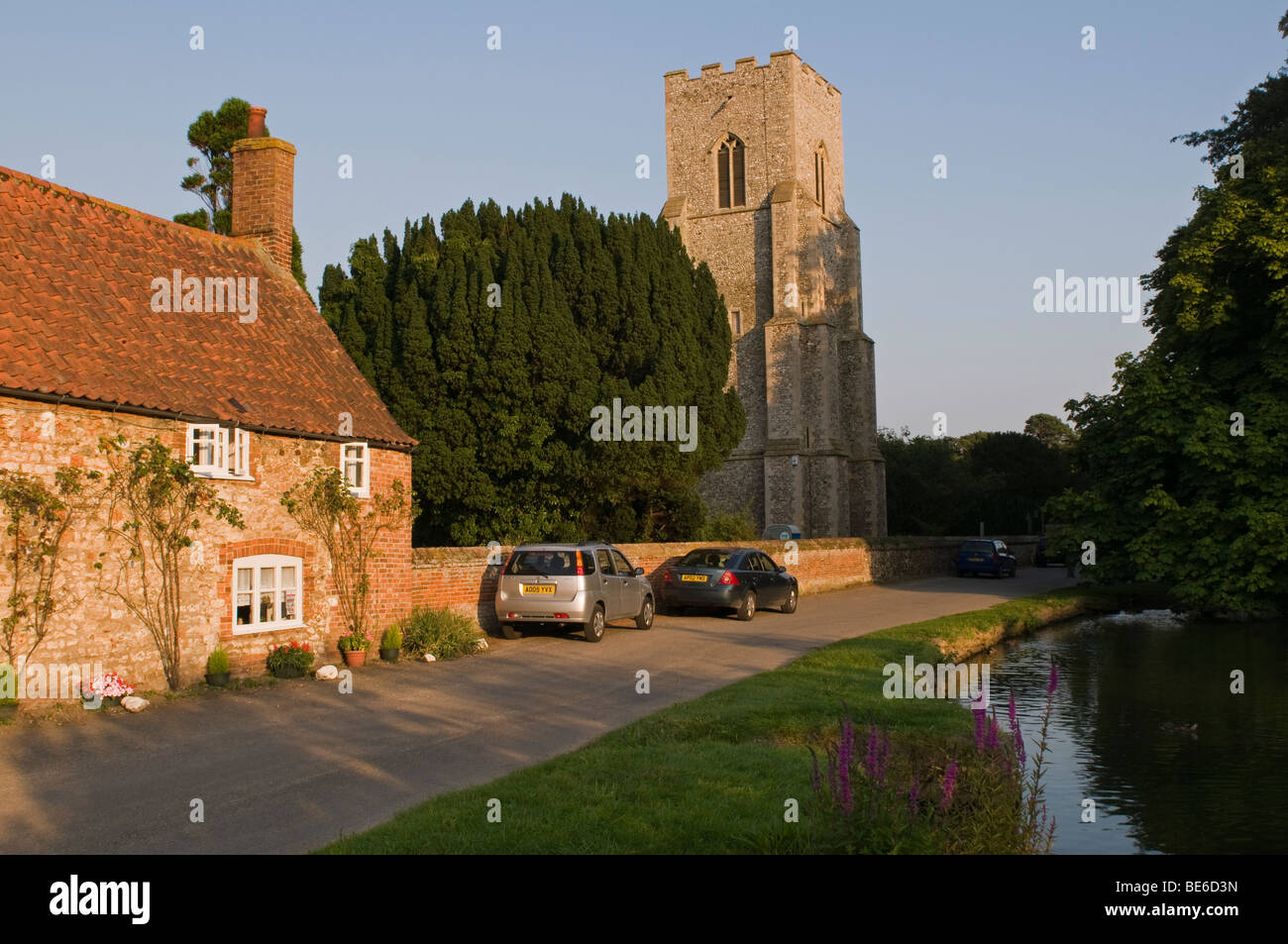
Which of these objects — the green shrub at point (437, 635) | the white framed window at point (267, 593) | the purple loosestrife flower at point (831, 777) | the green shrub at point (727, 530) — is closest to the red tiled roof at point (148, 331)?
the white framed window at point (267, 593)

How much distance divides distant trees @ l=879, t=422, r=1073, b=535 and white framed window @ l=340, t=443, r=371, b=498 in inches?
1947

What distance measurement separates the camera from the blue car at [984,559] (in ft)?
147

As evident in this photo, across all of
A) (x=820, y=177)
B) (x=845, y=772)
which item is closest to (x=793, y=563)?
(x=845, y=772)

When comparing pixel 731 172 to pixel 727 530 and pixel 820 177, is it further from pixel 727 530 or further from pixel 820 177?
pixel 727 530

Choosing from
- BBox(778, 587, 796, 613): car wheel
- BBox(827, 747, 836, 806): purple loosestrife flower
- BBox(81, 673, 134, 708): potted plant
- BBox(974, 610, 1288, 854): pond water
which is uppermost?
BBox(827, 747, 836, 806): purple loosestrife flower

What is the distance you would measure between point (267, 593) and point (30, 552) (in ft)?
12.6

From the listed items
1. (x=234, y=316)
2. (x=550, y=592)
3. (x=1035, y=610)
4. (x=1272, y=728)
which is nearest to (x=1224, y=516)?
(x=1035, y=610)

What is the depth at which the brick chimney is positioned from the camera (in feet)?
63.4

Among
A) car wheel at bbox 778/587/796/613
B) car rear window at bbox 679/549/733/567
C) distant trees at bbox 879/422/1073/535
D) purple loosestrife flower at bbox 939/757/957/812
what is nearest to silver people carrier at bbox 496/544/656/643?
car rear window at bbox 679/549/733/567

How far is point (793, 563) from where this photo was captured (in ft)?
106

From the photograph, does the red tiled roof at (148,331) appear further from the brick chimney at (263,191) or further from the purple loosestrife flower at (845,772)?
the purple loosestrife flower at (845,772)

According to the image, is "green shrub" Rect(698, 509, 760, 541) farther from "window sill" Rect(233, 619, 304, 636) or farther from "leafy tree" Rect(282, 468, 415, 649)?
"window sill" Rect(233, 619, 304, 636)
